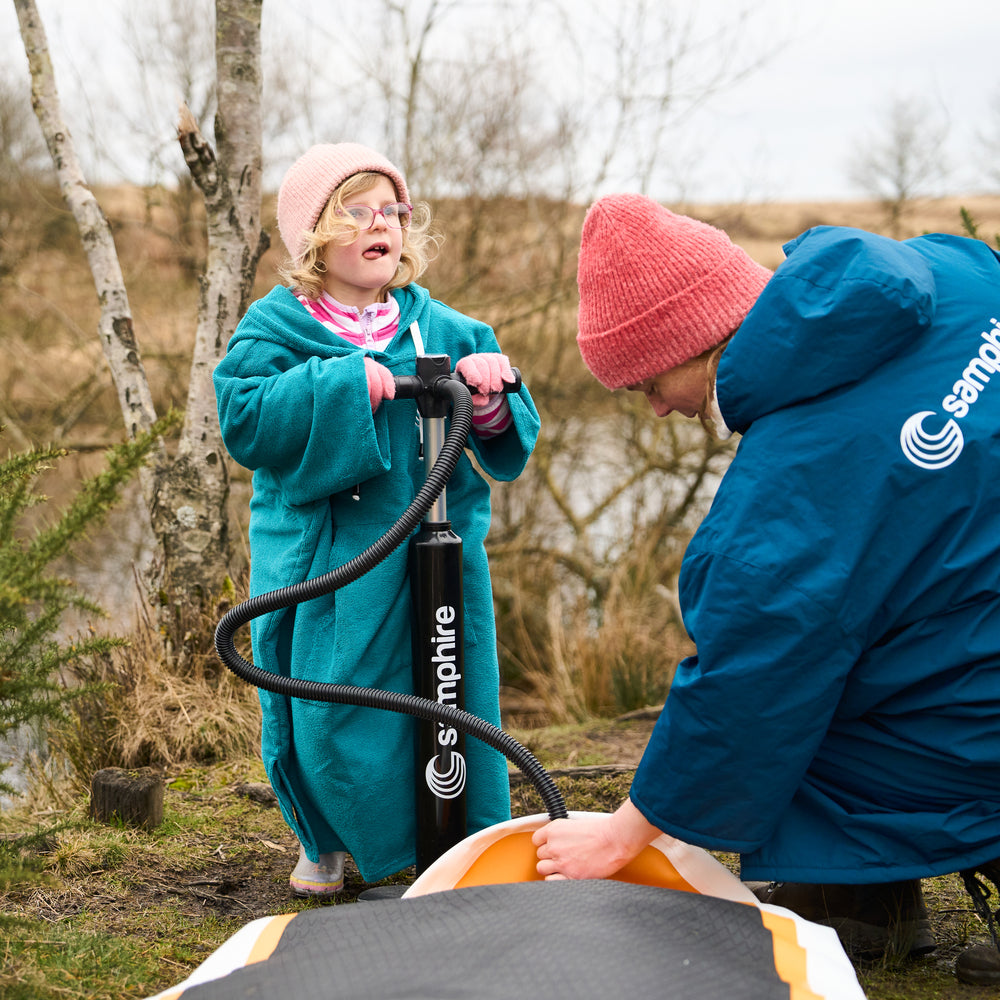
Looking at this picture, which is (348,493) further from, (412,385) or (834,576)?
(834,576)

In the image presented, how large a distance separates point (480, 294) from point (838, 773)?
573 cm

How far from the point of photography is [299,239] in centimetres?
227

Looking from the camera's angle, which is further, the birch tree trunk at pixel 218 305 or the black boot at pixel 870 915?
the birch tree trunk at pixel 218 305

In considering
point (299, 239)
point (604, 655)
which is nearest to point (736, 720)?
point (299, 239)

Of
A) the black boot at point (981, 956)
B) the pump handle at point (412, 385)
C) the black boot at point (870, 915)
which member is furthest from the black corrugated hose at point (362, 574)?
the black boot at point (981, 956)

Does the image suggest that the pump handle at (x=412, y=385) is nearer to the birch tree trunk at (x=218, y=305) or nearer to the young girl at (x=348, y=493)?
the young girl at (x=348, y=493)

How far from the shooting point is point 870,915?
1.91 meters

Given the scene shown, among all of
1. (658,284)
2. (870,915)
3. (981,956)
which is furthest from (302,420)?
(981,956)

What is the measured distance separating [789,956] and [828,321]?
904mm

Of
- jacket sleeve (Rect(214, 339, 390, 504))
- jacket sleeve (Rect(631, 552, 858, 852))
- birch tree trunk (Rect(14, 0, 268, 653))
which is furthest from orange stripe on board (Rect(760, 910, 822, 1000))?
birch tree trunk (Rect(14, 0, 268, 653))

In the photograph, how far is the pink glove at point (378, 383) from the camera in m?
2.07

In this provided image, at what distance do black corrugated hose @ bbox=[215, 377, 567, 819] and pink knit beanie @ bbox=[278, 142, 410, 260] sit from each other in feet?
1.63

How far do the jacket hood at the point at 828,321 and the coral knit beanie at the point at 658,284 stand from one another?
130mm

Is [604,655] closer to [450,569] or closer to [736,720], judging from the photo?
[450,569]
